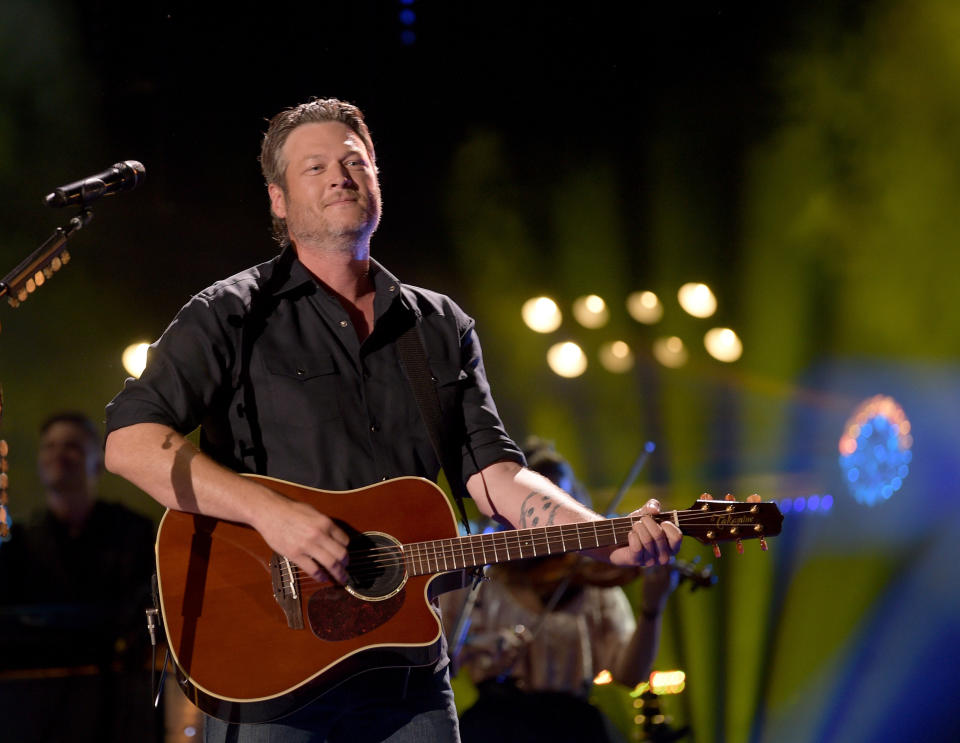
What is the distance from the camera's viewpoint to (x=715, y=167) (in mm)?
7363

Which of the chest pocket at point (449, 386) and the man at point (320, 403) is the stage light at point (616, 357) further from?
the chest pocket at point (449, 386)

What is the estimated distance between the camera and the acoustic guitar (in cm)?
240

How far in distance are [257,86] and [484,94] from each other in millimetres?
1595

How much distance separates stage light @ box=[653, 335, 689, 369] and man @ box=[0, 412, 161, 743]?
421 centimetres

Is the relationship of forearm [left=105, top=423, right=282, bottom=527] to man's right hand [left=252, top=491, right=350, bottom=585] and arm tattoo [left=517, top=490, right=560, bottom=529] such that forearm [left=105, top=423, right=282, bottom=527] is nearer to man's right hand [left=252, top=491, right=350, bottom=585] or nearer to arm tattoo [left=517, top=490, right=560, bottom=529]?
man's right hand [left=252, top=491, right=350, bottom=585]

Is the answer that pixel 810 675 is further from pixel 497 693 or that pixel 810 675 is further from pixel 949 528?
pixel 497 693

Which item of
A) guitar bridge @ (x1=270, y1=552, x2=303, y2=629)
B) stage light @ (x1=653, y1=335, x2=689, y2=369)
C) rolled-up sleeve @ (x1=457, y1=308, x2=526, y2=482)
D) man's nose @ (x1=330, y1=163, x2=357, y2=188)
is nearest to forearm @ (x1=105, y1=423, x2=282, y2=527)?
guitar bridge @ (x1=270, y1=552, x2=303, y2=629)

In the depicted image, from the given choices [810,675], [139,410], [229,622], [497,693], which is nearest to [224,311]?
[139,410]

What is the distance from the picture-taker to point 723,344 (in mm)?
7949

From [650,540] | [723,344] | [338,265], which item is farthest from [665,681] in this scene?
[338,265]

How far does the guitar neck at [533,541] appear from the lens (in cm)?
261

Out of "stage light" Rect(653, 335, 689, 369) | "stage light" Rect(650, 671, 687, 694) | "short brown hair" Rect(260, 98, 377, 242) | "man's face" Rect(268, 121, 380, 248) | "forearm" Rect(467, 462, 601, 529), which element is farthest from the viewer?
"stage light" Rect(653, 335, 689, 369)

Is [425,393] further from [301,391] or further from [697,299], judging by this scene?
[697,299]

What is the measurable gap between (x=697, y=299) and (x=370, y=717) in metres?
5.88
